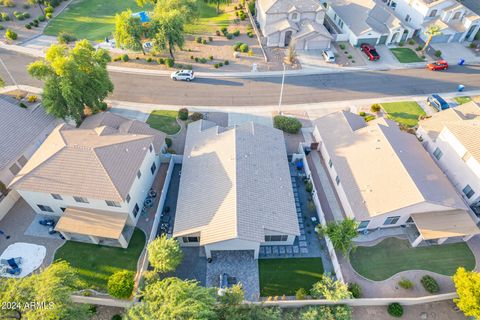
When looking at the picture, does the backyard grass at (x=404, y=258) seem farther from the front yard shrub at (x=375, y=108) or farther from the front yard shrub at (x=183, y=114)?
the front yard shrub at (x=183, y=114)

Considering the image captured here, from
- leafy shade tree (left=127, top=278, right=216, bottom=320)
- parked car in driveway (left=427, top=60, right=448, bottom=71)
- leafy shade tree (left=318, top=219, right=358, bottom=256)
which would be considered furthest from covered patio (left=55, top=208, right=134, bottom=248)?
parked car in driveway (left=427, top=60, right=448, bottom=71)

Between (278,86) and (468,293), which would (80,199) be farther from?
(468,293)

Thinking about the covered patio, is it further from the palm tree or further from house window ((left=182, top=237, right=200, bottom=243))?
the palm tree

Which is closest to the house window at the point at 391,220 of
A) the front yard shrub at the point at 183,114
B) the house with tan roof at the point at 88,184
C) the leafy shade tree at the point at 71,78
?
the house with tan roof at the point at 88,184

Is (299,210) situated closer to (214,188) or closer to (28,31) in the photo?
(214,188)

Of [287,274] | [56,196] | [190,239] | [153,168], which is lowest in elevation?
[287,274]

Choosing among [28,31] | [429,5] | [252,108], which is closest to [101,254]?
[252,108]

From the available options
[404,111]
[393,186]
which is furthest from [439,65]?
[393,186]
